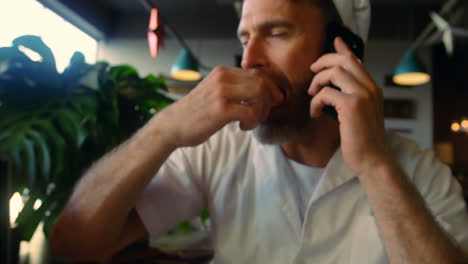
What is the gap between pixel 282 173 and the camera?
1014mm

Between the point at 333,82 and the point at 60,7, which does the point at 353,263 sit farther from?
the point at 60,7

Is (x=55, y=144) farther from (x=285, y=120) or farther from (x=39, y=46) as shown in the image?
(x=285, y=120)

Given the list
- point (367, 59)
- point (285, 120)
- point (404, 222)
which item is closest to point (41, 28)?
point (285, 120)

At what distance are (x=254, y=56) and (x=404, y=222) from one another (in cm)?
63

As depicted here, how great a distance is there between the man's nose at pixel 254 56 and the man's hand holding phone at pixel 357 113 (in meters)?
0.24

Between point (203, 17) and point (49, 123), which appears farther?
point (203, 17)

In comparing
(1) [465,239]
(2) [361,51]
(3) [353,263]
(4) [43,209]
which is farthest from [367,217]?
(4) [43,209]

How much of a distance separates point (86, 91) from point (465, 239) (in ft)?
4.15

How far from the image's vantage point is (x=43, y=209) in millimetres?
815

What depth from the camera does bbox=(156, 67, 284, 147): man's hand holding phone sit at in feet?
2.49

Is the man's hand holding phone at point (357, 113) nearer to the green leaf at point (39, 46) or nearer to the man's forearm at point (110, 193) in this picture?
the man's forearm at point (110, 193)

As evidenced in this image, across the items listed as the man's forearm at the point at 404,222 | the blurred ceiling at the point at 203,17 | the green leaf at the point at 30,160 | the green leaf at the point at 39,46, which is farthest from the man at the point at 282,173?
the blurred ceiling at the point at 203,17

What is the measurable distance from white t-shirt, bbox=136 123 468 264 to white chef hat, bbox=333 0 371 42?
0.45 meters

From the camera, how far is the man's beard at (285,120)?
101cm
